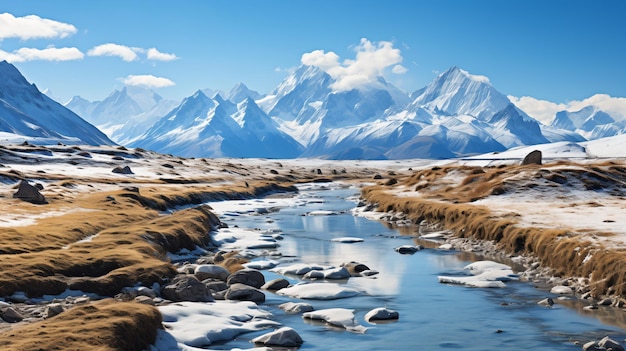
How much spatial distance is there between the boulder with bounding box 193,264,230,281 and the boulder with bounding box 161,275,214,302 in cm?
581

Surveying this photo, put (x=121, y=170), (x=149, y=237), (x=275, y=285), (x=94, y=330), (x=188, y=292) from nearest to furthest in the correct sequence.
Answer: (x=94, y=330) < (x=188, y=292) < (x=275, y=285) < (x=149, y=237) < (x=121, y=170)

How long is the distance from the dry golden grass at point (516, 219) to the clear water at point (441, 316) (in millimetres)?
3017

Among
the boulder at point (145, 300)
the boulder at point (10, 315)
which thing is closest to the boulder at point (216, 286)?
the boulder at point (145, 300)

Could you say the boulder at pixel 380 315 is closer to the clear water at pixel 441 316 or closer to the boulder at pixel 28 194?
the clear water at pixel 441 316

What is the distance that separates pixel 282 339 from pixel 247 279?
12.5 metres

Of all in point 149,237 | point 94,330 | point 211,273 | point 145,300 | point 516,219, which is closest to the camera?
point 94,330

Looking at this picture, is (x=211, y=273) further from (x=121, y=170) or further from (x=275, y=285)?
(x=121, y=170)

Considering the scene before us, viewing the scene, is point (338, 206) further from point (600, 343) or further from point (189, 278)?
point (600, 343)

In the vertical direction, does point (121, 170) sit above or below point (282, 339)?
above

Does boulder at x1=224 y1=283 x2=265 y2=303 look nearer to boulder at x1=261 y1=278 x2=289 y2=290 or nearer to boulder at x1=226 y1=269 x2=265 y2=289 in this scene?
boulder at x1=261 y1=278 x2=289 y2=290

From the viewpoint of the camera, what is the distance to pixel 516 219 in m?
56.1

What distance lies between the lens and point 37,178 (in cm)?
12175

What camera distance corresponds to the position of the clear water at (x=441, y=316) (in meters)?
26.5

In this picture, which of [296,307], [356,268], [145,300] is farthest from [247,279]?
[145,300]
